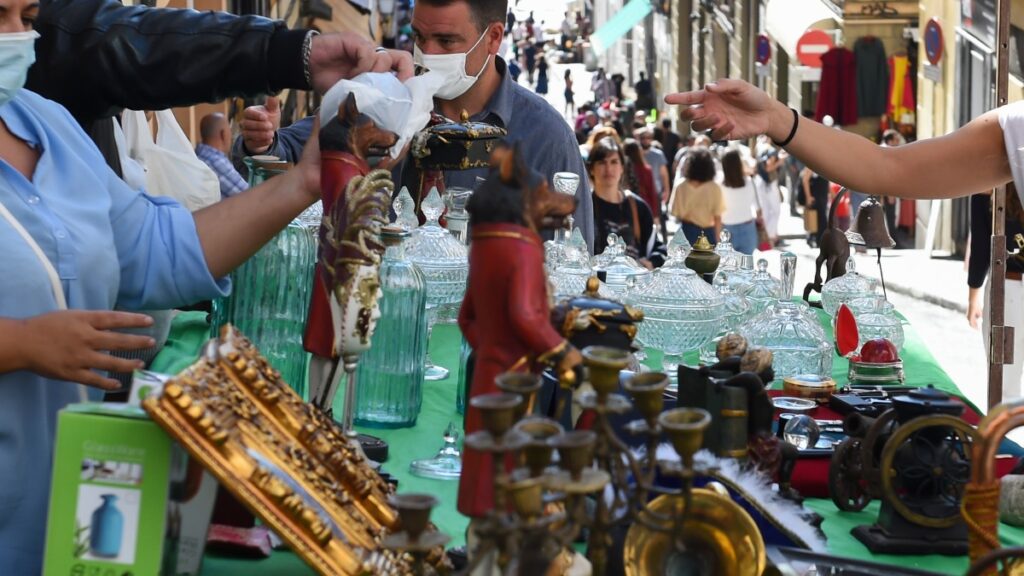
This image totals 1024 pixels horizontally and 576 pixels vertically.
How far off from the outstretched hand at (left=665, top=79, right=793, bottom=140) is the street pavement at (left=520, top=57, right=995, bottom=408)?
454 centimetres

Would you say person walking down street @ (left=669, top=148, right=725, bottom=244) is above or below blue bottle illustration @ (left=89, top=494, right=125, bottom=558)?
above

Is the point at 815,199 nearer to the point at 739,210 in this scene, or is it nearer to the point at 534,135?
the point at 739,210

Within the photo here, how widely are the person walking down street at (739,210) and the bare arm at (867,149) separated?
9043mm

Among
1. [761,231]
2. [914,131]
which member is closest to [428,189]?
[761,231]

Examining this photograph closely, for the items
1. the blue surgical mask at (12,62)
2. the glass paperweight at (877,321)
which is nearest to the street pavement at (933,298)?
the glass paperweight at (877,321)

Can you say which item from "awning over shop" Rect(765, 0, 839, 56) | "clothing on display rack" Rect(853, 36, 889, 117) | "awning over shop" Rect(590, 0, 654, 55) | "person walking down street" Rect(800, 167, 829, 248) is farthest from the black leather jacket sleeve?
"awning over shop" Rect(590, 0, 654, 55)

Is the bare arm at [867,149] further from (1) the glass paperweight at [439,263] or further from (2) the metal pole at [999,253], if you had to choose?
(2) the metal pole at [999,253]

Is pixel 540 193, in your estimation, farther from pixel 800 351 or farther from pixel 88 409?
pixel 800 351

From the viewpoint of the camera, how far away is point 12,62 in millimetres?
2221

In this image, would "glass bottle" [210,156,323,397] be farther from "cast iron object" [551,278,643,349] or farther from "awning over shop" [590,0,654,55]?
"awning over shop" [590,0,654,55]

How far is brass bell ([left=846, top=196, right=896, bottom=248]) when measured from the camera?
183 inches

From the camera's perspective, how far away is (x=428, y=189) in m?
4.00

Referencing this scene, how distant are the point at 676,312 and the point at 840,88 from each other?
18593mm

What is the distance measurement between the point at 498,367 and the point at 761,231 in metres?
14.6
